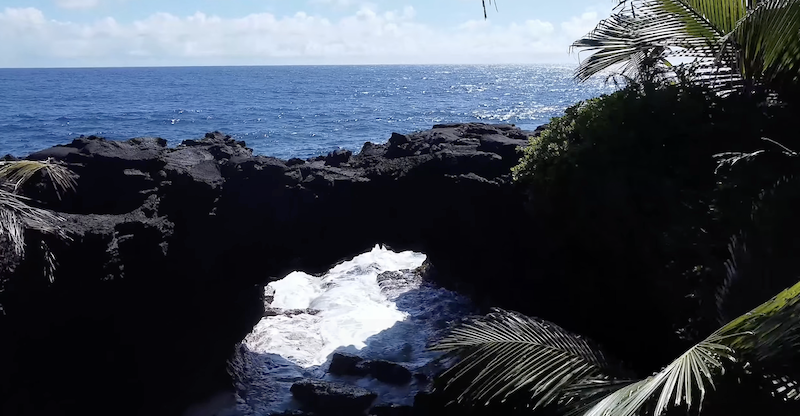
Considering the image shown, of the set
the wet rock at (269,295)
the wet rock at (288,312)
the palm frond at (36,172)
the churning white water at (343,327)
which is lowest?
the churning white water at (343,327)

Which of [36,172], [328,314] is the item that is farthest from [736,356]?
[328,314]

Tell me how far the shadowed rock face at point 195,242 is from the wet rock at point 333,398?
6.33ft

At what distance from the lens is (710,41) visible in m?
7.58

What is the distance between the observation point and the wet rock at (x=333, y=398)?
12062 mm

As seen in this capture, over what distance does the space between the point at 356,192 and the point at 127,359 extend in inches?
199

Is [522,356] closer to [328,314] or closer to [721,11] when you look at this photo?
[721,11]

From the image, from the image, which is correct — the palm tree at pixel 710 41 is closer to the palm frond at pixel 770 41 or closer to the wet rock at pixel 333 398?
the palm frond at pixel 770 41

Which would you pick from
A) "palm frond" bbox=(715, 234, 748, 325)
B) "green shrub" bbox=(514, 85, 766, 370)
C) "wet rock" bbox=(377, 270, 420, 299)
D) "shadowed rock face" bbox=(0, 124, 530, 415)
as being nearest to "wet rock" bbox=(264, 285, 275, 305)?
"wet rock" bbox=(377, 270, 420, 299)

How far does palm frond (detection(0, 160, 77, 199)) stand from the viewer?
8.06 metres

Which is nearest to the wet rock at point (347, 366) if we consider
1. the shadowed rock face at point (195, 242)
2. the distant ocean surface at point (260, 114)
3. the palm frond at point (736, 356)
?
the shadowed rock face at point (195, 242)

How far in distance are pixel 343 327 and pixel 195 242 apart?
255 inches

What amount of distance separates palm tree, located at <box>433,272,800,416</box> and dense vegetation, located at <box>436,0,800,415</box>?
0.05ft

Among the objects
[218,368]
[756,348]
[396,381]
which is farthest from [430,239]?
[756,348]

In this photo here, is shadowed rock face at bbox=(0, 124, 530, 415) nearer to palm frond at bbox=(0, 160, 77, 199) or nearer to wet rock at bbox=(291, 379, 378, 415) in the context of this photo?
palm frond at bbox=(0, 160, 77, 199)
